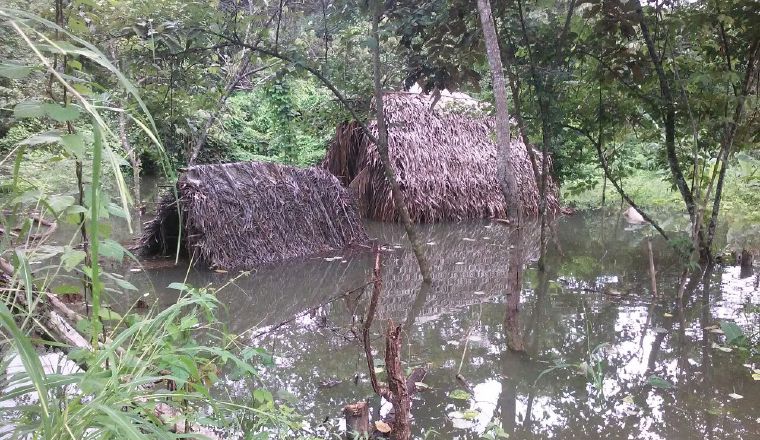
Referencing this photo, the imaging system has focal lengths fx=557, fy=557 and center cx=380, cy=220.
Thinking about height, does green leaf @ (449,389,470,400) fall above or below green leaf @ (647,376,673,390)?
below

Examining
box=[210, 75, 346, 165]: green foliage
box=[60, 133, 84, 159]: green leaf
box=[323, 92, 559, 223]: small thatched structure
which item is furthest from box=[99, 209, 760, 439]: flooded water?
box=[210, 75, 346, 165]: green foliage

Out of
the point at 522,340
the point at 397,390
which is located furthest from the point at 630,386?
the point at 397,390

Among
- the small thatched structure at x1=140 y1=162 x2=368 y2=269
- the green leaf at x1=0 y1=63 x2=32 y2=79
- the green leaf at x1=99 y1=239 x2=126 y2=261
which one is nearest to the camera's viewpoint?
the green leaf at x1=0 y1=63 x2=32 y2=79

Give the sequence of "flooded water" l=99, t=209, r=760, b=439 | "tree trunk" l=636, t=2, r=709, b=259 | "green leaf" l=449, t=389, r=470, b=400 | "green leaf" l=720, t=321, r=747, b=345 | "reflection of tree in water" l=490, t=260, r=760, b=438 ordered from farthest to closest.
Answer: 1. "tree trunk" l=636, t=2, r=709, b=259
2. "green leaf" l=720, t=321, r=747, b=345
3. "green leaf" l=449, t=389, r=470, b=400
4. "flooded water" l=99, t=209, r=760, b=439
5. "reflection of tree in water" l=490, t=260, r=760, b=438

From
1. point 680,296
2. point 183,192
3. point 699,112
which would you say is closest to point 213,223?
point 183,192

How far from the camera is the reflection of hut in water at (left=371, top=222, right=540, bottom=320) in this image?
492cm

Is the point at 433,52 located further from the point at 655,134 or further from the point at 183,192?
the point at 183,192

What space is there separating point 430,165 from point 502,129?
6238 mm

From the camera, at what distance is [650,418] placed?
9.47ft

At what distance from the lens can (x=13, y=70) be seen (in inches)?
36.6

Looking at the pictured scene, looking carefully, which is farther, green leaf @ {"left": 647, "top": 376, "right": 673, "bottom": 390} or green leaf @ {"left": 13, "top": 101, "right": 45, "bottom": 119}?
green leaf @ {"left": 647, "top": 376, "right": 673, "bottom": 390}

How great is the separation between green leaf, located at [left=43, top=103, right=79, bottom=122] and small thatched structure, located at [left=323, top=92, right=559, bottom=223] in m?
8.30

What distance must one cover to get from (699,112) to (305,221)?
4436mm

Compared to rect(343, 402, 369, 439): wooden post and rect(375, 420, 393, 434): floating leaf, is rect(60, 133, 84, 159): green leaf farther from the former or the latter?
rect(375, 420, 393, 434): floating leaf
